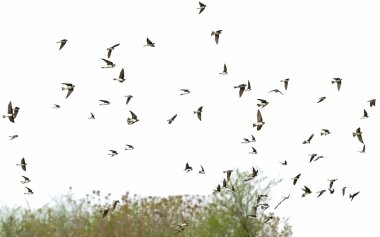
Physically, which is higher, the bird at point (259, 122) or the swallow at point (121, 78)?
the swallow at point (121, 78)

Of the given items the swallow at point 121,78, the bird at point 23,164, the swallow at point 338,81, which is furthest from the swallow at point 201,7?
the bird at point 23,164

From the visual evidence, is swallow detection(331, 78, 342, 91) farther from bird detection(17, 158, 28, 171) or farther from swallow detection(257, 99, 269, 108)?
bird detection(17, 158, 28, 171)

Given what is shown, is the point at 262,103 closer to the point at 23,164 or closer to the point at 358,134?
the point at 358,134

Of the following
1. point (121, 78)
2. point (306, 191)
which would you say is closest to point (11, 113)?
point (121, 78)

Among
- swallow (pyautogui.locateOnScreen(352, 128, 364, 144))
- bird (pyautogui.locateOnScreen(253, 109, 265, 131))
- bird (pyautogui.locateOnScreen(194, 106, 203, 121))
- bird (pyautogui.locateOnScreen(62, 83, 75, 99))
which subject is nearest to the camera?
bird (pyautogui.locateOnScreen(62, 83, 75, 99))

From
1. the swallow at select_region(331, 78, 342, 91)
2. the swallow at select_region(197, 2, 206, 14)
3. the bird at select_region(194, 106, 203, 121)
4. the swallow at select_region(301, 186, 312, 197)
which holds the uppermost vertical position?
the swallow at select_region(197, 2, 206, 14)

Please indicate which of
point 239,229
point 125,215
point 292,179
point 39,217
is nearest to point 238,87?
point 292,179

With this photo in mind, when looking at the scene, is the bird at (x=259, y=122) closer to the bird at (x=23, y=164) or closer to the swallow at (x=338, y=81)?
the swallow at (x=338, y=81)

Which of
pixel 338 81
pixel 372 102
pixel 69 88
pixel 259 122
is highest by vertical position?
pixel 338 81

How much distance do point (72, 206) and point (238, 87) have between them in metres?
23.3

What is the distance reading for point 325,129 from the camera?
2570 cm

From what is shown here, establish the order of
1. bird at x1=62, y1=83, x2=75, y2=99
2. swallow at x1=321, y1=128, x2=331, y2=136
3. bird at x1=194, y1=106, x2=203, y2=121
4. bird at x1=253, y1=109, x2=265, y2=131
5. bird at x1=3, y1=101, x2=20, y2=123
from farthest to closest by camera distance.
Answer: swallow at x1=321, y1=128, x2=331, y2=136 → bird at x1=194, y1=106, x2=203, y2=121 → bird at x1=253, y1=109, x2=265, y2=131 → bird at x1=62, y1=83, x2=75, y2=99 → bird at x1=3, y1=101, x2=20, y2=123

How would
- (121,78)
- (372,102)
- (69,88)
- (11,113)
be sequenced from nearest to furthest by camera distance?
1. (11,113)
2. (121,78)
3. (69,88)
4. (372,102)

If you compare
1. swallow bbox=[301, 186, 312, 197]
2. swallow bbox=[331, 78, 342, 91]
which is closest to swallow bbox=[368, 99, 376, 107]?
swallow bbox=[331, 78, 342, 91]
